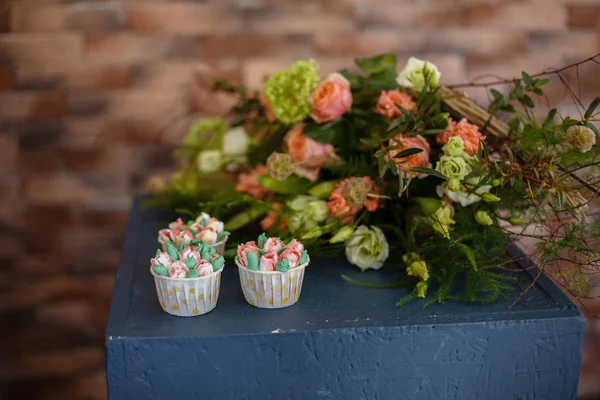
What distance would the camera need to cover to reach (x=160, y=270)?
0.90 m

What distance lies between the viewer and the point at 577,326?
927mm

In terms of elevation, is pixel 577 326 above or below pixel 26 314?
above

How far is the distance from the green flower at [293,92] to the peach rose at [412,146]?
211mm

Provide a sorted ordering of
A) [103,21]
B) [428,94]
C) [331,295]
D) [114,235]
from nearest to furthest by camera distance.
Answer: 1. [331,295]
2. [428,94]
3. [103,21]
4. [114,235]

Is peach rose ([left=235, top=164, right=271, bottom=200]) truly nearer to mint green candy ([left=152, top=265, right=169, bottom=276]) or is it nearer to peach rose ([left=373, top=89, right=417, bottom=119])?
peach rose ([left=373, top=89, right=417, bottom=119])

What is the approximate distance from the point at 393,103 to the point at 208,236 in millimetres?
375

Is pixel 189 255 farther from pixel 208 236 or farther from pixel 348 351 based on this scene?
pixel 348 351

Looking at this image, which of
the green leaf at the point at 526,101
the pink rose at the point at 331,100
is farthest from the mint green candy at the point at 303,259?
the green leaf at the point at 526,101

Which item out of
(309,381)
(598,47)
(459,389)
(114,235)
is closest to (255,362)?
(309,381)

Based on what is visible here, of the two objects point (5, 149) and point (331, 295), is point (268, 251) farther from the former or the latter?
point (5, 149)

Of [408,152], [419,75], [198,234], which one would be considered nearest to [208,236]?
[198,234]

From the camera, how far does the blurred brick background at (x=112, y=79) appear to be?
65.8 inches

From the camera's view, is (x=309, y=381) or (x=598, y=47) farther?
(x=598, y=47)

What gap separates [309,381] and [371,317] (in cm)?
12
